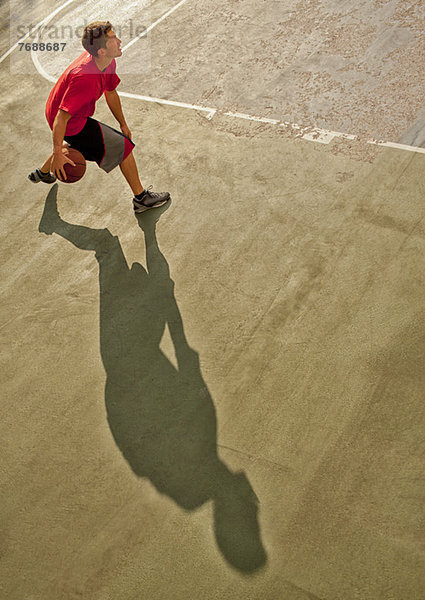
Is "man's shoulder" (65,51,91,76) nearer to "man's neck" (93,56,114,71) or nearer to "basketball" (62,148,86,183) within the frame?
"man's neck" (93,56,114,71)

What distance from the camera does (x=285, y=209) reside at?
6.56 metres

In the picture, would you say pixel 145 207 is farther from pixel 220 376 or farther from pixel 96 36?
pixel 220 376

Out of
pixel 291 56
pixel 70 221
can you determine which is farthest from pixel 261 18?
pixel 70 221

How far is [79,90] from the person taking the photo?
584 cm

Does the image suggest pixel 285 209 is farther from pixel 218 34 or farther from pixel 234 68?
pixel 218 34

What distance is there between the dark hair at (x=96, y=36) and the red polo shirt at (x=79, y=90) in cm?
10

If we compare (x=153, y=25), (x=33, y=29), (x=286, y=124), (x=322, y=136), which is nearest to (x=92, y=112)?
(x=286, y=124)

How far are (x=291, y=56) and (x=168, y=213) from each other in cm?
339

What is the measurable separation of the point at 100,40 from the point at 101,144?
39.9 inches

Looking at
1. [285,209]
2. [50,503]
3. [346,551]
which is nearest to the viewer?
[346,551]

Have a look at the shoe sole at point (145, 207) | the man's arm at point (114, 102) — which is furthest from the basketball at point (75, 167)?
the shoe sole at point (145, 207)

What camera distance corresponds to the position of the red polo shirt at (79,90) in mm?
5840

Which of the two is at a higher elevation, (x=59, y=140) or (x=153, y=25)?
(x=59, y=140)

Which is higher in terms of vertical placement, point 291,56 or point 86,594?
point 291,56
